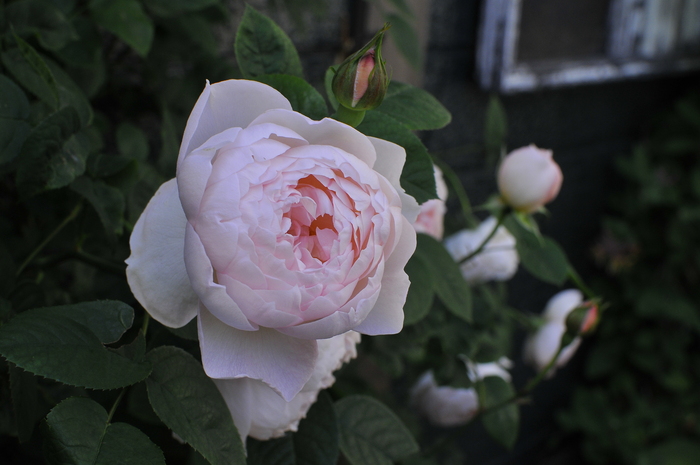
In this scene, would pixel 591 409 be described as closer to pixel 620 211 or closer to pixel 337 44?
pixel 620 211

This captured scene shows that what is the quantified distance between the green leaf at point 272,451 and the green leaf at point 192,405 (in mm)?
97

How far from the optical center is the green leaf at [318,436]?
0.36 metres

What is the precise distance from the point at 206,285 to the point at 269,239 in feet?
0.10

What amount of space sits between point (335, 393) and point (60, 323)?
28cm

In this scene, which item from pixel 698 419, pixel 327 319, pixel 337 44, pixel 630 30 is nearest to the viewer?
pixel 327 319

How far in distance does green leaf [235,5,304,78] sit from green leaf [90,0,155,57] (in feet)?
0.48

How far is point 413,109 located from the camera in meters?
0.34

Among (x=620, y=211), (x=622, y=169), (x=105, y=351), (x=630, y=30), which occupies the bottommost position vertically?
(x=620, y=211)

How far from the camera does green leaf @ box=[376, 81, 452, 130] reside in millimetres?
337

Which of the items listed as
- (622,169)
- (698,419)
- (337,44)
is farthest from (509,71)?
(698,419)

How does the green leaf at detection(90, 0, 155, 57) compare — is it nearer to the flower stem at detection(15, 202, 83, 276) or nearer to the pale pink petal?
the flower stem at detection(15, 202, 83, 276)

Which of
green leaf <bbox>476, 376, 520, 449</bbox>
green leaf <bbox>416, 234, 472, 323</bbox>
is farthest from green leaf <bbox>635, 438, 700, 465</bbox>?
green leaf <bbox>416, 234, 472, 323</bbox>

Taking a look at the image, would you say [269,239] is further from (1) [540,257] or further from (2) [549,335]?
(2) [549,335]

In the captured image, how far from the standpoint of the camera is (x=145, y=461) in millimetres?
251
